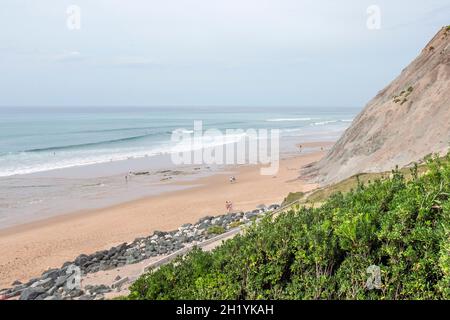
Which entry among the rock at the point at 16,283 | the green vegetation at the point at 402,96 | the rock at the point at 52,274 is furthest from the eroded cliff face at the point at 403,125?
the rock at the point at 16,283

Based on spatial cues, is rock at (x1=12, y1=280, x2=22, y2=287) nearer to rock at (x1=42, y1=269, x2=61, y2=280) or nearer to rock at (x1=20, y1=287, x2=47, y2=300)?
rock at (x1=42, y1=269, x2=61, y2=280)

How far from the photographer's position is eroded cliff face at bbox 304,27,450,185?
23.0 meters

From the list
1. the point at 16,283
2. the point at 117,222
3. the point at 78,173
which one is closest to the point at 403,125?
the point at 117,222

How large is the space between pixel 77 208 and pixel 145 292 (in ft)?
74.0

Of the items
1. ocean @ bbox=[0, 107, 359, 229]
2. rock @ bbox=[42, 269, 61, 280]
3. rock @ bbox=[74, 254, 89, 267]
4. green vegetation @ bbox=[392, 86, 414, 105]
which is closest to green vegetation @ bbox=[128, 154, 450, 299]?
rock @ bbox=[42, 269, 61, 280]

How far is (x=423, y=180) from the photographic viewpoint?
22.8 ft

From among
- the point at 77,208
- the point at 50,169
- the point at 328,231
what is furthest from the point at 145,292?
the point at 50,169

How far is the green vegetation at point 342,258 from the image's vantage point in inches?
206

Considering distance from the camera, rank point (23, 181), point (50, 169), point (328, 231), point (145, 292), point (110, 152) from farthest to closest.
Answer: point (110, 152), point (50, 169), point (23, 181), point (145, 292), point (328, 231)

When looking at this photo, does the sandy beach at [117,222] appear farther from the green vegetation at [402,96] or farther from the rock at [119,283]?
the green vegetation at [402,96]

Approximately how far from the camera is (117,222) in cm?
2345

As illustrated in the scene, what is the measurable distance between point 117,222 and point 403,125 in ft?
60.5

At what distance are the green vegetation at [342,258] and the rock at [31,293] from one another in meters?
7.98
